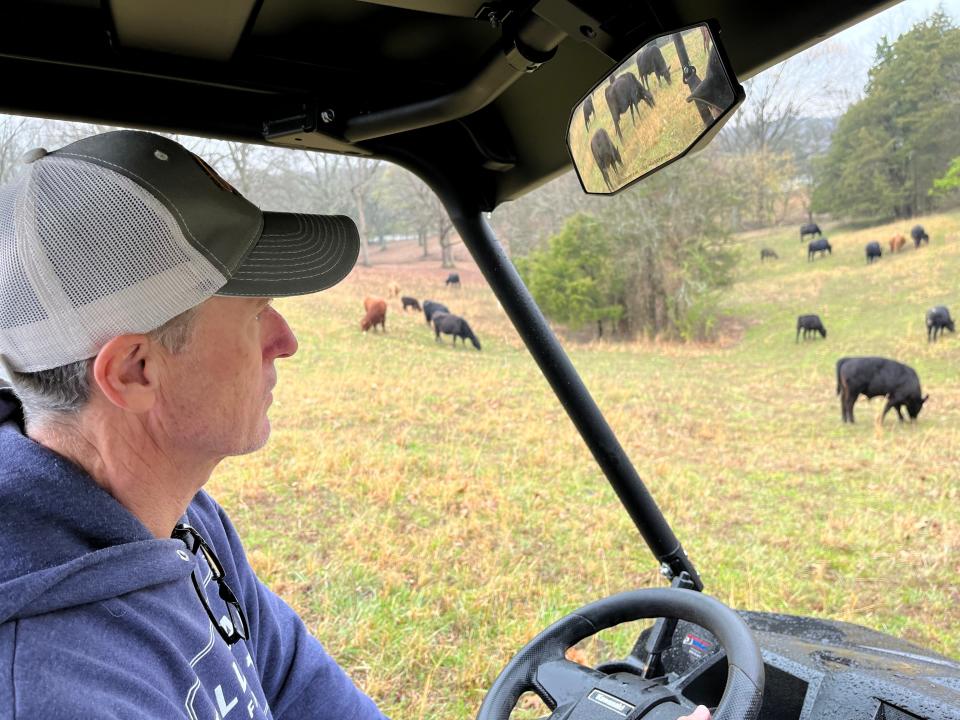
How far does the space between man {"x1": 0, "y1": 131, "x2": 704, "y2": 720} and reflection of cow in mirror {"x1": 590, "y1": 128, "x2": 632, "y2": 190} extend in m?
0.50

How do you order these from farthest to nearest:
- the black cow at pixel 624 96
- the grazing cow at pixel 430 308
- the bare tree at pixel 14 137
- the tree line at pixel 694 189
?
the grazing cow at pixel 430 308
the tree line at pixel 694 189
the bare tree at pixel 14 137
the black cow at pixel 624 96

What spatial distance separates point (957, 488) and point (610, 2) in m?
5.93

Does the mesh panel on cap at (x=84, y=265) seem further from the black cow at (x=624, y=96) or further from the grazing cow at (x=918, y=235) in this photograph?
the grazing cow at (x=918, y=235)

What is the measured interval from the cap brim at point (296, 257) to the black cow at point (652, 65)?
57 cm

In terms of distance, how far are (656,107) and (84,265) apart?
781 mm

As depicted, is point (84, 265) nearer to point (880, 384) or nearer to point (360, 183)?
point (360, 183)

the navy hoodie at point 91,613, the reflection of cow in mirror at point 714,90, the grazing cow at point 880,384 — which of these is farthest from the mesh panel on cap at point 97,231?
the grazing cow at point 880,384

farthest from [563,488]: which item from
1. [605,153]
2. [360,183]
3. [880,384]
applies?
[605,153]

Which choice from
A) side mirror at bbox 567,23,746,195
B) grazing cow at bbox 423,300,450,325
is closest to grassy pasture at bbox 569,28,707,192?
side mirror at bbox 567,23,746,195

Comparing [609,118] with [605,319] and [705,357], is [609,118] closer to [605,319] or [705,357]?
[705,357]

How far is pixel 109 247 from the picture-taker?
3.05ft

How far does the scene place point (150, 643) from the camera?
0.90 metres

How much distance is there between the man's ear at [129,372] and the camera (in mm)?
932

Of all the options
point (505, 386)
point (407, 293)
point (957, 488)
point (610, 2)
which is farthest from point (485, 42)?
point (407, 293)
